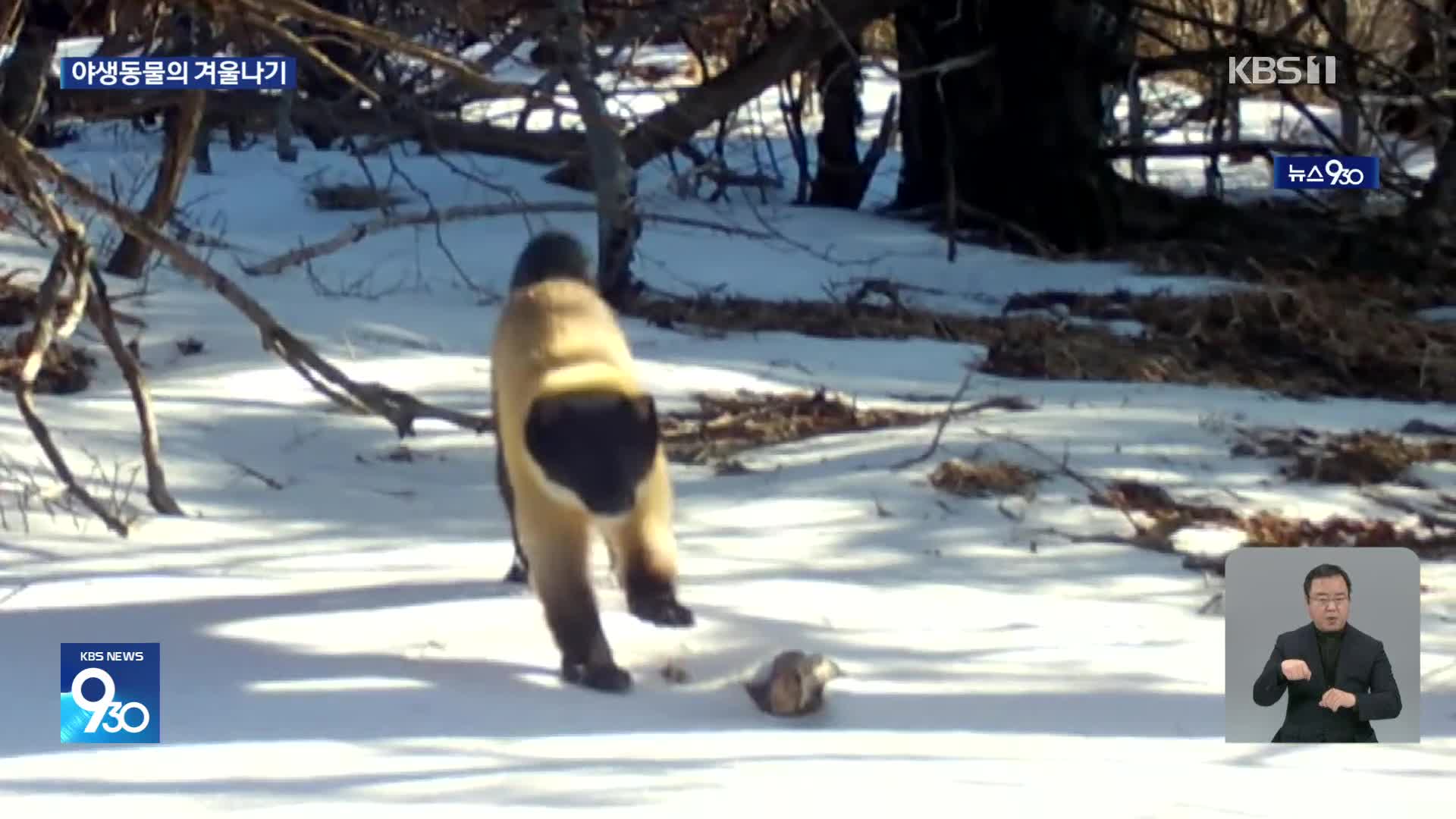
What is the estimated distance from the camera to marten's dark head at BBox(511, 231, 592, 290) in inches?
192

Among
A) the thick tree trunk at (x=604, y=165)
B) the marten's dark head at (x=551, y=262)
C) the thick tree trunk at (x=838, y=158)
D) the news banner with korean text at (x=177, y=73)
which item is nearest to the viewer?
the marten's dark head at (x=551, y=262)

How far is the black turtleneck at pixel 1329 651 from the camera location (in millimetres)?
3469

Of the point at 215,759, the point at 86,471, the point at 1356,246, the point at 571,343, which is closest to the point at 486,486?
the point at 86,471

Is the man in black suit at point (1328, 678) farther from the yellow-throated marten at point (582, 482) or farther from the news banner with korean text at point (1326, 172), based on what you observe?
the news banner with korean text at point (1326, 172)

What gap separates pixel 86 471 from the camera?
5508mm

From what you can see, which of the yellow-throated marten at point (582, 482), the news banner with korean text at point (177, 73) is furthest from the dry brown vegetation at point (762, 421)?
the news banner with korean text at point (177, 73)

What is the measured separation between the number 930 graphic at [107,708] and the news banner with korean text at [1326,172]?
7965mm

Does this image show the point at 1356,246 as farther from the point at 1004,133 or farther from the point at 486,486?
the point at 486,486

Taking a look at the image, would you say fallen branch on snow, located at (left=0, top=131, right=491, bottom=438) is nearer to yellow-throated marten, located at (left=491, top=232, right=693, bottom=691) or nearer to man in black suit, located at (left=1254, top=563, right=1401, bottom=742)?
yellow-throated marten, located at (left=491, top=232, right=693, bottom=691)

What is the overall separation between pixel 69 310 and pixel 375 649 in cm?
115

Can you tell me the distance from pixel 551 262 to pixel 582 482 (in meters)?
1.13

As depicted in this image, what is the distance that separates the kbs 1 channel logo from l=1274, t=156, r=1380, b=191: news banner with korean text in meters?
7.81

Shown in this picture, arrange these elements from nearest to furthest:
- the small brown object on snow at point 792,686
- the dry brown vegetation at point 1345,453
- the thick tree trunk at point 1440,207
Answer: the small brown object on snow at point 792,686 → the dry brown vegetation at point 1345,453 → the thick tree trunk at point 1440,207

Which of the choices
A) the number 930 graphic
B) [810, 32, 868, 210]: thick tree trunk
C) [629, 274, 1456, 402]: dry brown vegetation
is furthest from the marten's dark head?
[810, 32, 868, 210]: thick tree trunk
